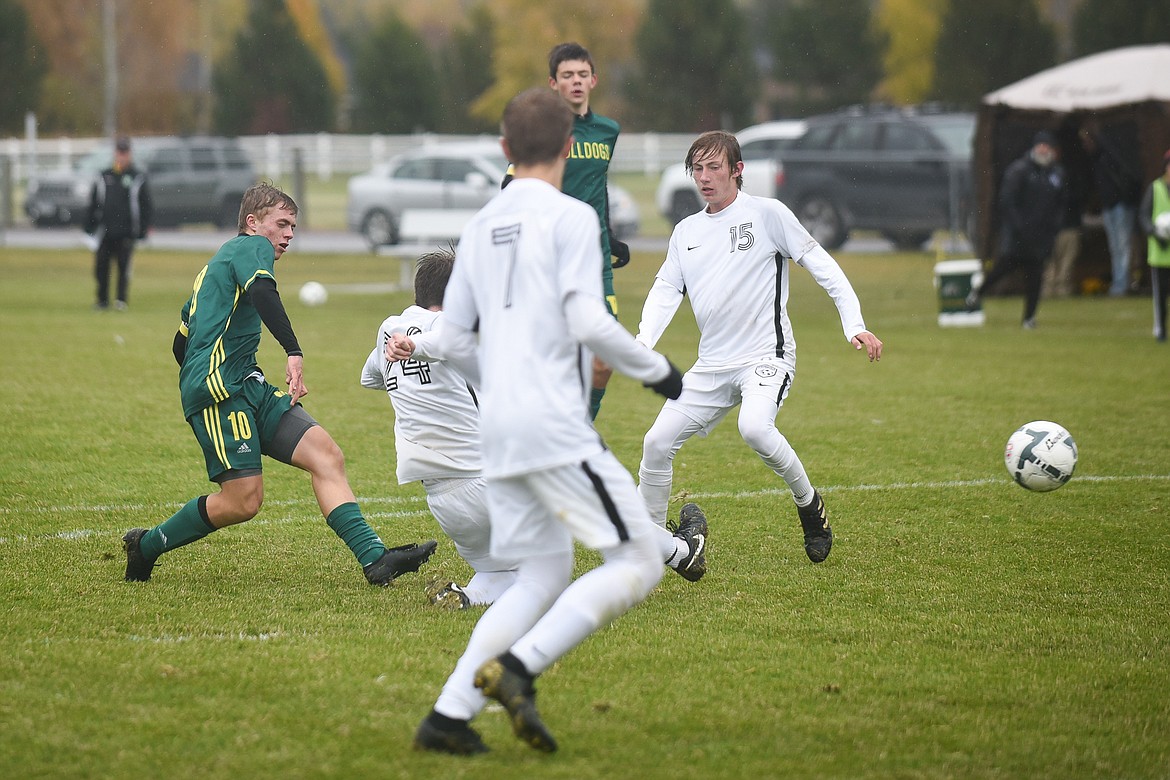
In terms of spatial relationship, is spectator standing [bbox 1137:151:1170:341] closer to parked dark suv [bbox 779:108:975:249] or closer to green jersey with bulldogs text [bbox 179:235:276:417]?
parked dark suv [bbox 779:108:975:249]

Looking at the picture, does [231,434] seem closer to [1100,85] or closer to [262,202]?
[262,202]

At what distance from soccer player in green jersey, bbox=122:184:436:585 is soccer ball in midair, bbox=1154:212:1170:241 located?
10.2 metres

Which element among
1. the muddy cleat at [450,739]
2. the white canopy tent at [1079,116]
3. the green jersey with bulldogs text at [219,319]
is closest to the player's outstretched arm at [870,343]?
the green jersey with bulldogs text at [219,319]

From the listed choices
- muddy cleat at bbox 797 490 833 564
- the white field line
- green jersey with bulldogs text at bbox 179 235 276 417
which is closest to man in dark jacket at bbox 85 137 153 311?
the white field line

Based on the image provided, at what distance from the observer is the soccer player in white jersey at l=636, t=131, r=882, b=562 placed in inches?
243

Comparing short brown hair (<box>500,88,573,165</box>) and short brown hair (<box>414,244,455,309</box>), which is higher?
short brown hair (<box>500,88,573,165</box>)

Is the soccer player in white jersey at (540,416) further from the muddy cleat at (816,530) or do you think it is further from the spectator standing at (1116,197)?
the spectator standing at (1116,197)

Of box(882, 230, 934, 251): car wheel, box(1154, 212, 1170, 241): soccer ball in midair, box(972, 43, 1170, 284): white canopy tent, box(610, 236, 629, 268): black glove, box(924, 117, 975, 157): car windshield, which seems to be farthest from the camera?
box(882, 230, 934, 251): car wheel

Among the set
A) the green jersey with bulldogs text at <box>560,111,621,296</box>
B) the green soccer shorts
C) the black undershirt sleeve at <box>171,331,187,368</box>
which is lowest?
the green soccer shorts

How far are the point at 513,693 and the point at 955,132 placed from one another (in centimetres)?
2236

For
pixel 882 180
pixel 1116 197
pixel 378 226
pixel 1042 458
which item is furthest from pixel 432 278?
pixel 378 226

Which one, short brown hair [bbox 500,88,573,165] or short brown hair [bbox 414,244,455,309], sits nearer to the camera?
short brown hair [bbox 500,88,573,165]

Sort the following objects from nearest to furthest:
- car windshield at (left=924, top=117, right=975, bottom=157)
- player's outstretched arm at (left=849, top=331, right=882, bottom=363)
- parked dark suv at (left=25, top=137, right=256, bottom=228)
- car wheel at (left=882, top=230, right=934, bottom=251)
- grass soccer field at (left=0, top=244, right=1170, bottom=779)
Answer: grass soccer field at (left=0, top=244, right=1170, bottom=779)
player's outstretched arm at (left=849, top=331, right=882, bottom=363)
car windshield at (left=924, top=117, right=975, bottom=157)
car wheel at (left=882, top=230, right=934, bottom=251)
parked dark suv at (left=25, top=137, right=256, bottom=228)

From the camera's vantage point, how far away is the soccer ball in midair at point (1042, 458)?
694cm
